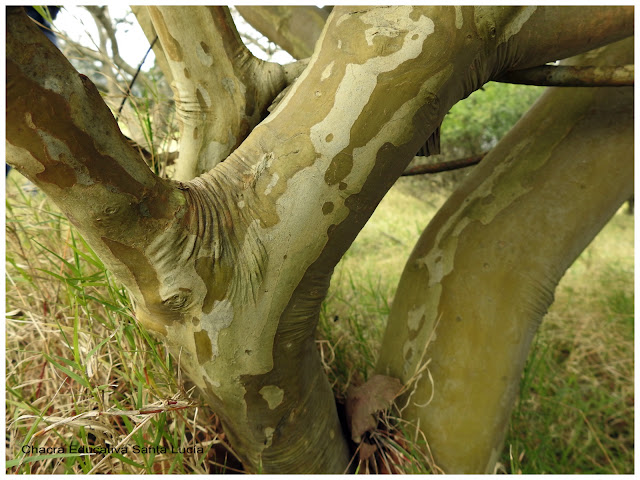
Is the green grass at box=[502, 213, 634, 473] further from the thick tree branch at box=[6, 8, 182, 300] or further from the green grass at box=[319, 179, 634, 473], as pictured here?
the thick tree branch at box=[6, 8, 182, 300]

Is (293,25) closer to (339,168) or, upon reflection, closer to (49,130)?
(339,168)

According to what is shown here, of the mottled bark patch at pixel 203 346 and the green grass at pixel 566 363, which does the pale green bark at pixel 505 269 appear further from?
the mottled bark patch at pixel 203 346

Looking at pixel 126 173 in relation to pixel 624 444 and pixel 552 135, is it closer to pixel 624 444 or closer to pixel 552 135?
pixel 552 135

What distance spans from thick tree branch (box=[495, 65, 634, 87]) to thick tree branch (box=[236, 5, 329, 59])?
773 millimetres

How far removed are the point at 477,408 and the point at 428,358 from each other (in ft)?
0.50

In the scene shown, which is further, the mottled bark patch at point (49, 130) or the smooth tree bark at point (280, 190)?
the smooth tree bark at point (280, 190)

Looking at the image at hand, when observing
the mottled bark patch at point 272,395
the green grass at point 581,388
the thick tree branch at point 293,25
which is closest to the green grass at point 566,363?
the green grass at point 581,388

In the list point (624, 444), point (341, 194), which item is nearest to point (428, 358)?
point (341, 194)

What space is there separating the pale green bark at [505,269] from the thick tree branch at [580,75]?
155mm

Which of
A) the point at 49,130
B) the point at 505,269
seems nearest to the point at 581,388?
the point at 505,269

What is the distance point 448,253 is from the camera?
1133 mm

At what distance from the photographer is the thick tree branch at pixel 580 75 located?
3.15 feet

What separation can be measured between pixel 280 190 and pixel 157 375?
0.56 meters

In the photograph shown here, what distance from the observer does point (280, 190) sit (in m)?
0.75
